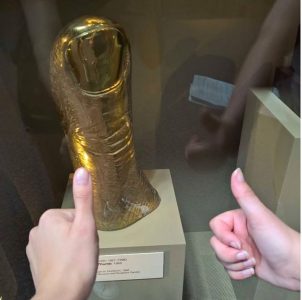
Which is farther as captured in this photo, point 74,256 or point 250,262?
point 250,262

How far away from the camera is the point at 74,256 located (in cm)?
51

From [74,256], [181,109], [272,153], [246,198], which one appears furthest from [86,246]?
[181,109]

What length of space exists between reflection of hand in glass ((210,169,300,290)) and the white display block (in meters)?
0.15

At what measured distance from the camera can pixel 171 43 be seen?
86cm

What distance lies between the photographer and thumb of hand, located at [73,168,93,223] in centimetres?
50

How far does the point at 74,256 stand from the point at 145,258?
288mm

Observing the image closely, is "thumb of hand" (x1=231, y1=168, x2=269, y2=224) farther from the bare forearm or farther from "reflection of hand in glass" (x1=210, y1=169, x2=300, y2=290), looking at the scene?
the bare forearm

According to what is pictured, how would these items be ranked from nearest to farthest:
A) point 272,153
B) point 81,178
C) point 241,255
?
point 81,178
point 241,255
point 272,153

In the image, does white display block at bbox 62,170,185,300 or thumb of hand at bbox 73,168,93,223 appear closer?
thumb of hand at bbox 73,168,93,223

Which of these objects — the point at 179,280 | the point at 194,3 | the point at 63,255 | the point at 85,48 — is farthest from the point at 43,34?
the point at 179,280

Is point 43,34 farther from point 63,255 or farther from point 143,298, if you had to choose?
point 143,298

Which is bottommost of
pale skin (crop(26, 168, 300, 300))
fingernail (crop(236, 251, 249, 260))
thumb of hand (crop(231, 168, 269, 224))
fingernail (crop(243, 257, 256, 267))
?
fingernail (crop(243, 257, 256, 267))

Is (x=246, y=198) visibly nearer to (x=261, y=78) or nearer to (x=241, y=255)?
(x=241, y=255)

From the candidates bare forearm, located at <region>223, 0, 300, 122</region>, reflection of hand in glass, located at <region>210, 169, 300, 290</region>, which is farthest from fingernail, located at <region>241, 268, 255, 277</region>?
bare forearm, located at <region>223, 0, 300, 122</region>
